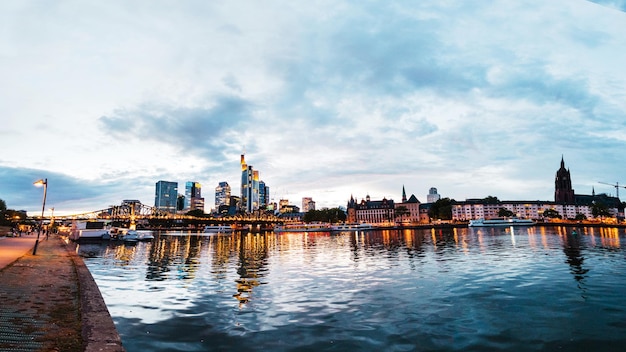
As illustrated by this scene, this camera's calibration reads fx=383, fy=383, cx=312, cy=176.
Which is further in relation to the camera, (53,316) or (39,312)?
(39,312)

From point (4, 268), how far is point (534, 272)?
41.0 meters

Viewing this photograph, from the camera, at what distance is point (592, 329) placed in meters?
15.9

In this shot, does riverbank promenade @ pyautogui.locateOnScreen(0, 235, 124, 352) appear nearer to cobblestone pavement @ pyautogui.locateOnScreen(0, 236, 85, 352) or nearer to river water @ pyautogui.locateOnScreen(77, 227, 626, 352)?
cobblestone pavement @ pyautogui.locateOnScreen(0, 236, 85, 352)

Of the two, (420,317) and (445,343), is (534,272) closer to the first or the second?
(420,317)

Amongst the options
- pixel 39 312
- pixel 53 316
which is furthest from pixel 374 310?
pixel 39 312

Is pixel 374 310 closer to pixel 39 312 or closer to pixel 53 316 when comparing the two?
pixel 53 316

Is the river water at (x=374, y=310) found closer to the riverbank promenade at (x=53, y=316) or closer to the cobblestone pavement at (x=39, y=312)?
the riverbank promenade at (x=53, y=316)

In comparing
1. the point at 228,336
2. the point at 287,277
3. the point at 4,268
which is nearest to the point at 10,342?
the point at 228,336

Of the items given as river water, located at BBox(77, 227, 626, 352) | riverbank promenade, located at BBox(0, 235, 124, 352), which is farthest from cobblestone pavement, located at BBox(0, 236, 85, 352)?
river water, located at BBox(77, 227, 626, 352)

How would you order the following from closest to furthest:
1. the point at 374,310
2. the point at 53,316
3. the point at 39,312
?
the point at 53,316 → the point at 39,312 → the point at 374,310

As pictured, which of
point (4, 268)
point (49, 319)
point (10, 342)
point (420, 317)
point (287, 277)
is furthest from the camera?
point (287, 277)

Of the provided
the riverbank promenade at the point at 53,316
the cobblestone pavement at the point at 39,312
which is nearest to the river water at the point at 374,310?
the riverbank promenade at the point at 53,316

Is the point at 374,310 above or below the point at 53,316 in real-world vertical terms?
below

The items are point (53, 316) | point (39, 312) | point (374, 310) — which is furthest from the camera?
point (374, 310)
